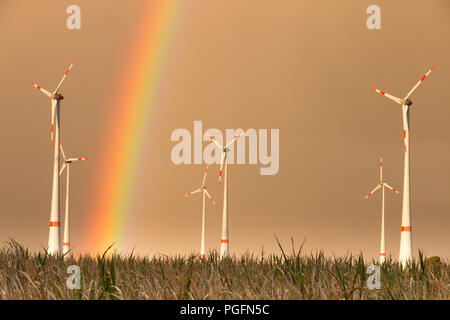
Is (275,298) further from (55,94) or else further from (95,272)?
(55,94)

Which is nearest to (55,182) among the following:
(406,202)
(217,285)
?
(406,202)

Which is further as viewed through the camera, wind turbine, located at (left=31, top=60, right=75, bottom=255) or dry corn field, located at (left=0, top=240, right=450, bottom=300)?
wind turbine, located at (left=31, top=60, right=75, bottom=255)

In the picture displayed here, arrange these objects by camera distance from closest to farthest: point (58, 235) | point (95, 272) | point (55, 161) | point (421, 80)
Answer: point (95, 272), point (58, 235), point (55, 161), point (421, 80)

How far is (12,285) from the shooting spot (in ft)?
49.9

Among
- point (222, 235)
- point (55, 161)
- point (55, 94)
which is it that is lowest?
point (222, 235)

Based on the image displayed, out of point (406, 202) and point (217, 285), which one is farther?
point (406, 202)

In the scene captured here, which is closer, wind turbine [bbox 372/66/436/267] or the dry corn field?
the dry corn field

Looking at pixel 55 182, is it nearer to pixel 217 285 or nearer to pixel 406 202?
pixel 406 202

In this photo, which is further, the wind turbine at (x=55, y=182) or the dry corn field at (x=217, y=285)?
the wind turbine at (x=55, y=182)

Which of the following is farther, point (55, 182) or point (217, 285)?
point (55, 182)

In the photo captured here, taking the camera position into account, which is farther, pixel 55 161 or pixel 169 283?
pixel 55 161
